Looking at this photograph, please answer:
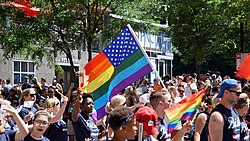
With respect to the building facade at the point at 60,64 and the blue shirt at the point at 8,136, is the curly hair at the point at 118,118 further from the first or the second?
the building facade at the point at 60,64

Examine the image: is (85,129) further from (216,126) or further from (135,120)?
(135,120)

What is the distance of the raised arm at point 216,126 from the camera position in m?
6.59

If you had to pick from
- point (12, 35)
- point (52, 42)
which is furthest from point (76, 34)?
point (12, 35)

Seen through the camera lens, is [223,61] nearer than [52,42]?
No

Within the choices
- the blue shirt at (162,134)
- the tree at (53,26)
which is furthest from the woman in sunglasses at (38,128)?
the tree at (53,26)

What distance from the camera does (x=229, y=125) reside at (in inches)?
264

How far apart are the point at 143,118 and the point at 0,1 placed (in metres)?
17.0

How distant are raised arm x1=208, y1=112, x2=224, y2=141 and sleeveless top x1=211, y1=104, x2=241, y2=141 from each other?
70 millimetres

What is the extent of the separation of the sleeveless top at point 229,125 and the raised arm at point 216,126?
0.23ft

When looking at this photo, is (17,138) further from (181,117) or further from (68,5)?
(68,5)

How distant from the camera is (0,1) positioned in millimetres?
21641

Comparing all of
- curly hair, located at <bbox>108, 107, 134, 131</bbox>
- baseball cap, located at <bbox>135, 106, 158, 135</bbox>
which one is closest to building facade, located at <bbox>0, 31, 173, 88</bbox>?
baseball cap, located at <bbox>135, 106, 158, 135</bbox>

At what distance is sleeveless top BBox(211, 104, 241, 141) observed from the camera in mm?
6691

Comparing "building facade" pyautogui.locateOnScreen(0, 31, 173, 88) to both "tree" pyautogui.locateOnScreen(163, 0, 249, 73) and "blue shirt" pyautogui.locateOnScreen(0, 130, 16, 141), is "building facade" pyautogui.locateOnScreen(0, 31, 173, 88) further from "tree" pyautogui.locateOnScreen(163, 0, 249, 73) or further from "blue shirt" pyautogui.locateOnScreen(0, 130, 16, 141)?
"blue shirt" pyautogui.locateOnScreen(0, 130, 16, 141)
